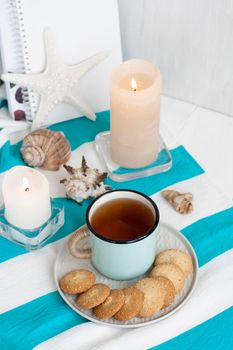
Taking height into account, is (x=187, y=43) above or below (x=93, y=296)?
above

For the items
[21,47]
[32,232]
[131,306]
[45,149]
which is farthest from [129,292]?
[21,47]

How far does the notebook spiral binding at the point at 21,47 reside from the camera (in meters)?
0.77

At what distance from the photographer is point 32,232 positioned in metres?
0.68

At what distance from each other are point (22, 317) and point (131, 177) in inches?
9.4

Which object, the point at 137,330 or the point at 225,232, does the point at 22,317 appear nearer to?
the point at 137,330

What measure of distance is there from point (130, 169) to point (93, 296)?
0.76 ft

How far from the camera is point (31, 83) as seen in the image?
2.62 feet

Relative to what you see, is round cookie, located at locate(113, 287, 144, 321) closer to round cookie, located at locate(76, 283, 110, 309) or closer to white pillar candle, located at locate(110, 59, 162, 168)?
round cookie, located at locate(76, 283, 110, 309)

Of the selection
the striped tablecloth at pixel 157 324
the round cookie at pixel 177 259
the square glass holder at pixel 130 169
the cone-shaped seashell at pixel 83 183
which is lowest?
the striped tablecloth at pixel 157 324

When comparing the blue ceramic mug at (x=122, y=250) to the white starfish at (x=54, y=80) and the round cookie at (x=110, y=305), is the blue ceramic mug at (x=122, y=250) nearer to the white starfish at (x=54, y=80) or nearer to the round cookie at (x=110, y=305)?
the round cookie at (x=110, y=305)

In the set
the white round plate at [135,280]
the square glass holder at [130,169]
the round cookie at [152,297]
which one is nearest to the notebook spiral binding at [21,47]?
the square glass holder at [130,169]

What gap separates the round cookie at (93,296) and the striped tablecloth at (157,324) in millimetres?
20

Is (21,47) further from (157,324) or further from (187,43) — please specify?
(157,324)

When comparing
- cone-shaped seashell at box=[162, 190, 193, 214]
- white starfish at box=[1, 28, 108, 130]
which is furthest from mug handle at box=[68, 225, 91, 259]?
white starfish at box=[1, 28, 108, 130]
